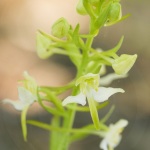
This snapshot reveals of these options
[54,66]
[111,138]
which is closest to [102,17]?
[111,138]

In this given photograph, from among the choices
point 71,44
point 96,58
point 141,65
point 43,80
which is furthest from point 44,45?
point 141,65

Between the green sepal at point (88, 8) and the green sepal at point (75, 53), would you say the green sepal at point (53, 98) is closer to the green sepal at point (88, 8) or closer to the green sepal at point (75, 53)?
the green sepal at point (75, 53)

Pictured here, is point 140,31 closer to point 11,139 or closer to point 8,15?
point 8,15

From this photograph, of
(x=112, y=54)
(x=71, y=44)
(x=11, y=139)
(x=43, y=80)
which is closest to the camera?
(x=112, y=54)

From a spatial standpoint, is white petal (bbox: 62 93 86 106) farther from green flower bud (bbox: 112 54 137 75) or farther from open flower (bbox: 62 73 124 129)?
green flower bud (bbox: 112 54 137 75)

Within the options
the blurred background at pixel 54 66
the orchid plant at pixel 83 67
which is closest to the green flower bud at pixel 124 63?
the orchid plant at pixel 83 67

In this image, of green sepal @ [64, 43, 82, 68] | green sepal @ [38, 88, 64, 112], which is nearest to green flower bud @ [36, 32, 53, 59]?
green sepal @ [64, 43, 82, 68]

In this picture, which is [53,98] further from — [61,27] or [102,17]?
[102,17]
